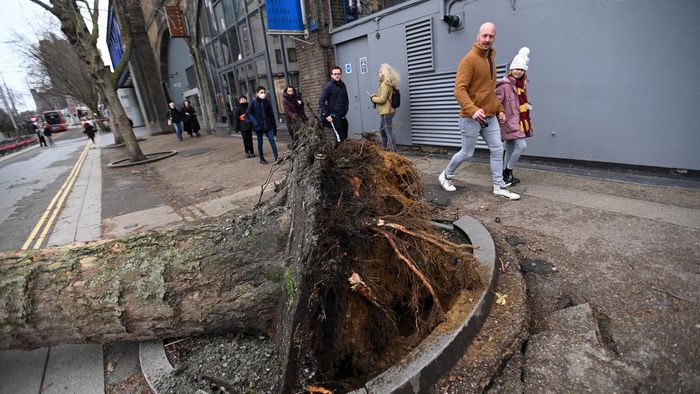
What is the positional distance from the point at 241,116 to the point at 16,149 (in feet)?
105

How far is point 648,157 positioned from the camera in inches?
178

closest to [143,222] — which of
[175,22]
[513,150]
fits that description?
[513,150]

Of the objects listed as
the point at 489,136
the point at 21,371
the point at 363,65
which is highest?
the point at 363,65

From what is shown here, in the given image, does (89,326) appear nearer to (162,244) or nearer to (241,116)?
(162,244)

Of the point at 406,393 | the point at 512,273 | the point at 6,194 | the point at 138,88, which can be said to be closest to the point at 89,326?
the point at 406,393

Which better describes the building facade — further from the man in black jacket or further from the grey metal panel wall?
the man in black jacket

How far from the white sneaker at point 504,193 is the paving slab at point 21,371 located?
4765mm

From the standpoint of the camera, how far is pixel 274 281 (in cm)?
230

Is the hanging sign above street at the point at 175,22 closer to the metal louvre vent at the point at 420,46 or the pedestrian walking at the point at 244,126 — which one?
the pedestrian walking at the point at 244,126

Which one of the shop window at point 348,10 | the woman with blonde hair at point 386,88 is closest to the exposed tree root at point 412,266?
the woman with blonde hair at point 386,88

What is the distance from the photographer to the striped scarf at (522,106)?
4.43m

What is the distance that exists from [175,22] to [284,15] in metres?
9.18

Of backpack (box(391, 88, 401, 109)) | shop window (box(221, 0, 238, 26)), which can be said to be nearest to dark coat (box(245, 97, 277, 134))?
backpack (box(391, 88, 401, 109))

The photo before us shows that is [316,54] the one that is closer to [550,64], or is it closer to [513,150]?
[550,64]
